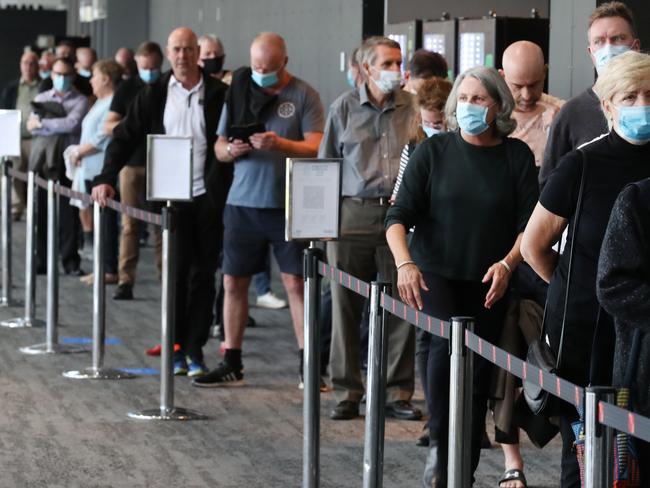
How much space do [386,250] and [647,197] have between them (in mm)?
3369

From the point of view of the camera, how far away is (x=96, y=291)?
27.3 feet

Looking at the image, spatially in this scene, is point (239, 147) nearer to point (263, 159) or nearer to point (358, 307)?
point (263, 159)

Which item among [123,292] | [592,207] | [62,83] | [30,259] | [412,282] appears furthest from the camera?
[62,83]

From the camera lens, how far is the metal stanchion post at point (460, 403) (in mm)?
4238

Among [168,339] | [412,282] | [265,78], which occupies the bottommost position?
[168,339]

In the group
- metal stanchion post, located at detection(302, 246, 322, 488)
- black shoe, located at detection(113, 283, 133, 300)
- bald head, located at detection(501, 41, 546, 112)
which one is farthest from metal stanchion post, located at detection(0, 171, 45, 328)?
metal stanchion post, located at detection(302, 246, 322, 488)

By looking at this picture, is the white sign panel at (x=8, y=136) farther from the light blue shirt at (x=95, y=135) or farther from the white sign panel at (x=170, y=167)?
the white sign panel at (x=170, y=167)

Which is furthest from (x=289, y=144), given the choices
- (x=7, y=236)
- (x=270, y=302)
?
(x=7, y=236)

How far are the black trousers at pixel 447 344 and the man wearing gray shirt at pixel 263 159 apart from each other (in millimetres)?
2330

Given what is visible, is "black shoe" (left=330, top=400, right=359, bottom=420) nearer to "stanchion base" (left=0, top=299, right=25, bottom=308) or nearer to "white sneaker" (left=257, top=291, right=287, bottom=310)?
"white sneaker" (left=257, top=291, right=287, bottom=310)

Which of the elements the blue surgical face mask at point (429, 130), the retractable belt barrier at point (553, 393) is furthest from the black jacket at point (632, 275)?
the blue surgical face mask at point (429, 130)

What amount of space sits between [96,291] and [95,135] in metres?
3.55

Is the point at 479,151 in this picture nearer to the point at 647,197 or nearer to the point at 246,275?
the point at 647,197

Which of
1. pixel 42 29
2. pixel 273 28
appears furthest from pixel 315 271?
pixel 42 29
